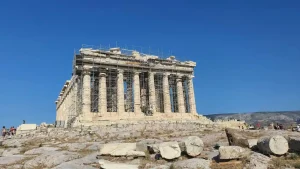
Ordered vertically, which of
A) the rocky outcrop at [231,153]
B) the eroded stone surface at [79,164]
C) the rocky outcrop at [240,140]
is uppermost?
the rocky outcrop at [240,140]

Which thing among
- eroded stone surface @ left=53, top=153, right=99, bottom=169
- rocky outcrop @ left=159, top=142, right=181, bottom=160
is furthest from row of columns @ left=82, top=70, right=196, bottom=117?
rocky outcrop @ left=159, top=142, right=181, bottom=160

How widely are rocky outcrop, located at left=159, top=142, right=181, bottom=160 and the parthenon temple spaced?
25.8 meters

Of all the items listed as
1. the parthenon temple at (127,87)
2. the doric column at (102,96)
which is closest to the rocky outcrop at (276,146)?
the parthenon temple at (127,87)

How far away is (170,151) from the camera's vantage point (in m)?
13.8

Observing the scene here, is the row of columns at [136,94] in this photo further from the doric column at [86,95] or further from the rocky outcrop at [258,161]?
the rocky outcrop at [258,161]

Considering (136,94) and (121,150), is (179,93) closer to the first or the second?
(136,94)

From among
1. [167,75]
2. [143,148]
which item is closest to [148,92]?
[167,75]

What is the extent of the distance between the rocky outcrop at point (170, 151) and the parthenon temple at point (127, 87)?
84.5 ft

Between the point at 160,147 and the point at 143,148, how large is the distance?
83.7 inches

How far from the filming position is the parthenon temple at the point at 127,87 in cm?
4150

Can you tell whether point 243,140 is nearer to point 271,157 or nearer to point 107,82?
point 271,157

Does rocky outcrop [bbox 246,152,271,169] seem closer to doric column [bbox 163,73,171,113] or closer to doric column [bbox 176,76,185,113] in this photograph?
doric column [bbox 163,73,171,113]

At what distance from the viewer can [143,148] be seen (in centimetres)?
1594

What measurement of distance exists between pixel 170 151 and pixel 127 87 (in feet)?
118
